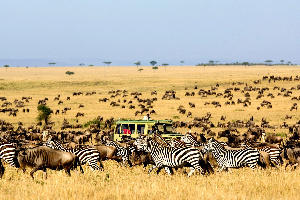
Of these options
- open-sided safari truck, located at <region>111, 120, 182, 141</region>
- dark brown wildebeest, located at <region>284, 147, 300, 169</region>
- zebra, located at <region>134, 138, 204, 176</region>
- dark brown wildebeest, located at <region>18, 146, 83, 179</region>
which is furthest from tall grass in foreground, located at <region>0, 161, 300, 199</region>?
open-sided safari truck, located at <region>111, 120, 182, 141</region>

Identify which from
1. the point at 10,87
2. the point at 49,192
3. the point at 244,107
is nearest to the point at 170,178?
the point at 49,192

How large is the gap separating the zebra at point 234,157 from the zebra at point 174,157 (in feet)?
3.69

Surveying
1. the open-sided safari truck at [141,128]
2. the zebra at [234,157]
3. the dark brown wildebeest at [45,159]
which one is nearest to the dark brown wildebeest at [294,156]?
the zebra at [234,157]

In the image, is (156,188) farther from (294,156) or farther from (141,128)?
(141,128)

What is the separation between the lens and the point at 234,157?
15.5 m

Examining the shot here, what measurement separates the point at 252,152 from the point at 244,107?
137 ft

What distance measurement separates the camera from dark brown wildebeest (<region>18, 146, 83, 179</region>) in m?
13.8

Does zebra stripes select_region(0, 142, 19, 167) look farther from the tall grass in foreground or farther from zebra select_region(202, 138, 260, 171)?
zebra select_region(202, 138, 260, 171)

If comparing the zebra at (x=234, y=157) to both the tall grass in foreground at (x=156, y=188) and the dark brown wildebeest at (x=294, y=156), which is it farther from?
the dark brown wildebeest at (x=294, y=156)

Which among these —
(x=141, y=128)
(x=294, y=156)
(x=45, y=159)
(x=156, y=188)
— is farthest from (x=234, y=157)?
(x=141, y=128)

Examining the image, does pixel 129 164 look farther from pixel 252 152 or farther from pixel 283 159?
pixel 283 159

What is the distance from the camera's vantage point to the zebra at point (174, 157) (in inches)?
565

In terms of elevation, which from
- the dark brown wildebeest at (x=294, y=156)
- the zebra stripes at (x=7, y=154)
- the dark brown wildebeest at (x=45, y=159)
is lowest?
the dark brown wildebeest at (x=294, y=156)

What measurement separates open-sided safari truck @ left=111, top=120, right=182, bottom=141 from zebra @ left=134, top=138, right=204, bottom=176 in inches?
232
